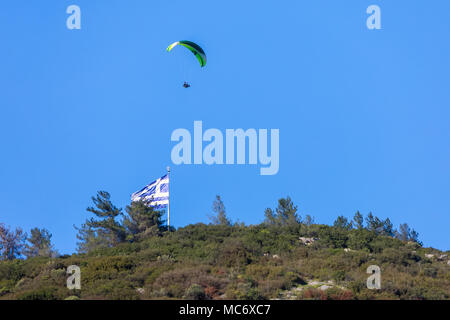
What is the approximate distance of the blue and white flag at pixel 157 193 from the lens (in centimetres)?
5119

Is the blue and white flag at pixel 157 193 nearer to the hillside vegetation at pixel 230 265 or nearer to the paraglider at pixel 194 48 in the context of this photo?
the hillside vegetation at pixel 230 265

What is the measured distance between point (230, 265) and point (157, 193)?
12.8 m

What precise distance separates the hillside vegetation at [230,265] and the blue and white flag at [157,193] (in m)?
1.00

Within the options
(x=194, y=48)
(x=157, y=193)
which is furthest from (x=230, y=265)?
(x=194, y=48)

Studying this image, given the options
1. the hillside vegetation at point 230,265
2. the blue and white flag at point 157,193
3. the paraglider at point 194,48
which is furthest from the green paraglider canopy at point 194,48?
the hillside vegetation at point 230,265

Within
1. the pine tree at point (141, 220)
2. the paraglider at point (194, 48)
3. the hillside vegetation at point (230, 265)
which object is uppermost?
the paraglider at point (194, 48)

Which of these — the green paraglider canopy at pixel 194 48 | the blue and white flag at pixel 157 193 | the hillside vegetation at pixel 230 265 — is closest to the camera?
the hillside vegetation at pixel 230 265

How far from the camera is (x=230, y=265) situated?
134 feet

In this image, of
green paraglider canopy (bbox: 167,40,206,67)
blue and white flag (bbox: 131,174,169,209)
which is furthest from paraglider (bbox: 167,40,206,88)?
blue and white flag (bbox: 131,174,169,209)

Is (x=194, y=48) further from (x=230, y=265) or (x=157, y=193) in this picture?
(x=230, y=265)

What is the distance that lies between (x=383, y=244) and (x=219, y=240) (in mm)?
12434

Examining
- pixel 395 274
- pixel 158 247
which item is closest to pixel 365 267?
pixel 395 274
